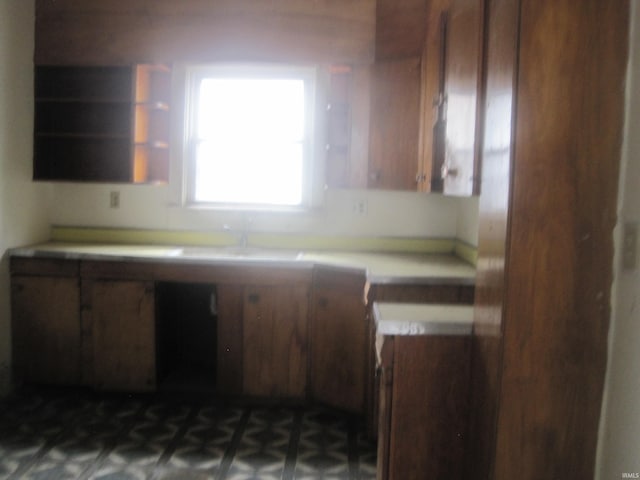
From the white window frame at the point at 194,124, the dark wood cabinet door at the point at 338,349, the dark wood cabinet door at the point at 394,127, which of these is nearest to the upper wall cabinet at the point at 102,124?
the white window frame at the point at 194,124

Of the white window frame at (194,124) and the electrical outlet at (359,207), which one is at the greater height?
the white window frame at (194,124)

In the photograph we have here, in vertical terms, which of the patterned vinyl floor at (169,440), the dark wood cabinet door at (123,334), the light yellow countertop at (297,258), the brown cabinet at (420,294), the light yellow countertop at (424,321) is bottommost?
the patterned vinyl floor at (169,440)

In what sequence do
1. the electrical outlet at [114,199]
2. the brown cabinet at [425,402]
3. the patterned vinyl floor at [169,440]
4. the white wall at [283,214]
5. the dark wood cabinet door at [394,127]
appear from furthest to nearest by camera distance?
the electrical outlet at [114,199]
the white wall at [283,214]
the dark wood cabinet door at [394,127]
the patterned vinyl floor at [169,440]
the brown cabinet at [425,402]

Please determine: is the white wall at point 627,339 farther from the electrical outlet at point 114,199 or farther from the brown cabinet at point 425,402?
the electrical outlet at point 114,199

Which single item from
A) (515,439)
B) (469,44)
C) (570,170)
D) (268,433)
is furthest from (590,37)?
(268,433)

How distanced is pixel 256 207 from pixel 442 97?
1525 millimetres

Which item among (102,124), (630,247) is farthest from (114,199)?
(630,247)

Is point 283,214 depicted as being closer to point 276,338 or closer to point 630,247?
point 276,338

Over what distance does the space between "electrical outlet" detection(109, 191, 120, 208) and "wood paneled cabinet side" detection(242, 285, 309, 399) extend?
1.22m

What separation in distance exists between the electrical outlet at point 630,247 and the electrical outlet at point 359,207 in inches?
89.2

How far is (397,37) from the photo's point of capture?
3076 mm

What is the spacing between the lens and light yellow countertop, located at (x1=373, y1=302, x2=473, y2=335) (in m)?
1.75

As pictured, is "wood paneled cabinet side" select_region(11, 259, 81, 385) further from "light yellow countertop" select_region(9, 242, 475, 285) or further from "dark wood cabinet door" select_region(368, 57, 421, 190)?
"dark wood cabinet door" select_region(368, 57, 421, 190)

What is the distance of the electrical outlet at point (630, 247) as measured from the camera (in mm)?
1370
